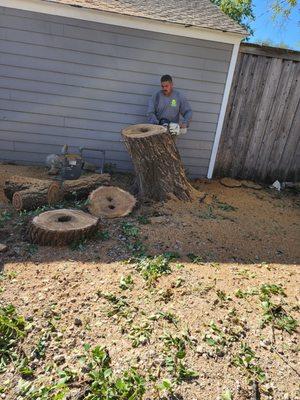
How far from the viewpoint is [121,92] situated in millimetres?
5945

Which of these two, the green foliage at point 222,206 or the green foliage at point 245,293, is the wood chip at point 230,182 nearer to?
the green foliage at point 222,206

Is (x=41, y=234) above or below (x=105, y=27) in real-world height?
below

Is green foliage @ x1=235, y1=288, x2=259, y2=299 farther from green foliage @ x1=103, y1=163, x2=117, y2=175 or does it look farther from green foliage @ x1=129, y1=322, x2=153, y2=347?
green foliage @ x1=103, y1=163, x2=117, y2=175

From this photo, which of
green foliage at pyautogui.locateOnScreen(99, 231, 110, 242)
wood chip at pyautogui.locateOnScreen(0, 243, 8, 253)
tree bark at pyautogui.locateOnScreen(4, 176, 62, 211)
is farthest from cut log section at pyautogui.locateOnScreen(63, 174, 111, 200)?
wood chip at pyautogui.locateOnScreen(0, 243, 8, 253)

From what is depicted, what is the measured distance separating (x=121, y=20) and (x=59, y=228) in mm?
3737

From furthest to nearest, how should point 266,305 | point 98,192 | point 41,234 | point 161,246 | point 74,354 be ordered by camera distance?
point 98,192, point 161,246, point 41,234, point 266,305, point 74,354

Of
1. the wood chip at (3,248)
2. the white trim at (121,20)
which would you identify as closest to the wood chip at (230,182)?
the white trim at (121,20)

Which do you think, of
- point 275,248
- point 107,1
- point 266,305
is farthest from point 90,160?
point 266,305

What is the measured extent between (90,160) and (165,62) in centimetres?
215

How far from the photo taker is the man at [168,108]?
223 inches

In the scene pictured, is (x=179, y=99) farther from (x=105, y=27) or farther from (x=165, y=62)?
(x=105, y=27)

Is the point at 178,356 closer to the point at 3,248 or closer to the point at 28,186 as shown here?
the point at 3,248

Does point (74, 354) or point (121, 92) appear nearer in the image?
point (74, 354)

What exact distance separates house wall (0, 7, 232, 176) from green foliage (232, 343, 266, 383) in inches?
176
